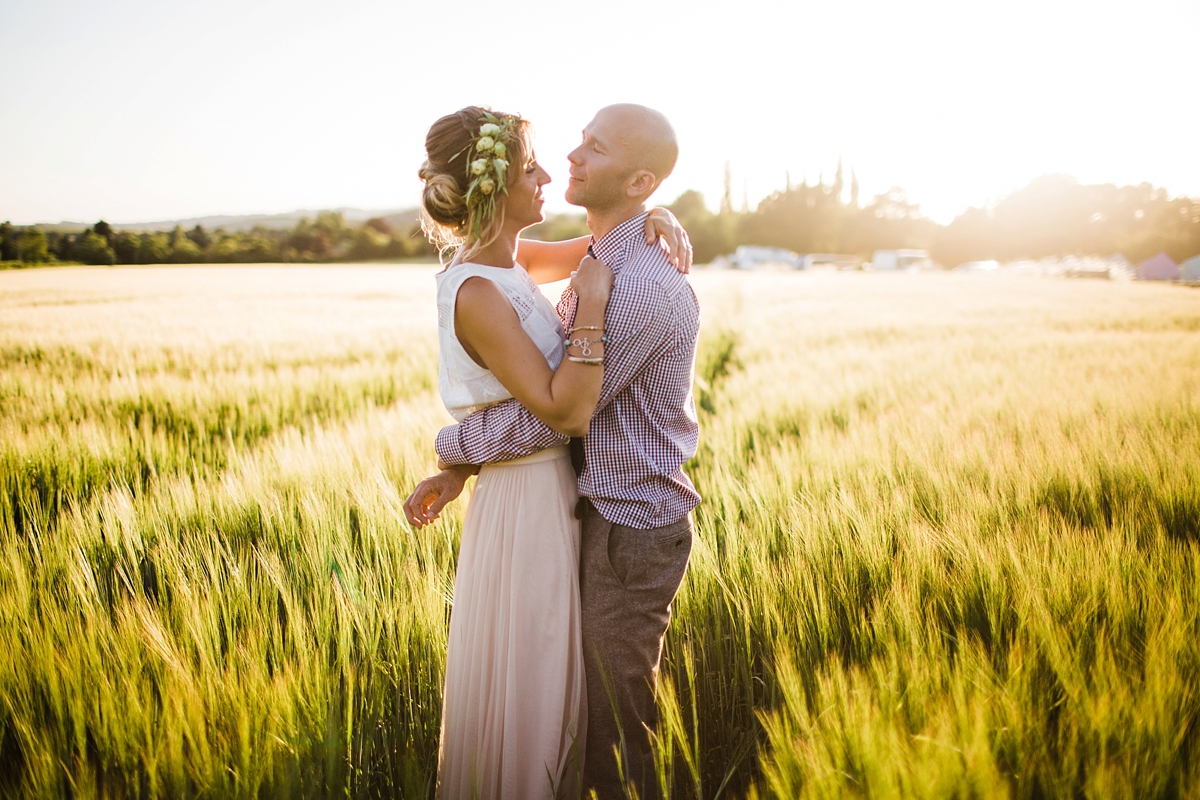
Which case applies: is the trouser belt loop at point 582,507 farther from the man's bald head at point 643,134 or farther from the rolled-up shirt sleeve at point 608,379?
the man's bald head at point 643,134

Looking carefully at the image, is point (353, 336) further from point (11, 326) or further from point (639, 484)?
point (639, 484)

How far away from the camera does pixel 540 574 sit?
1384 millimetres

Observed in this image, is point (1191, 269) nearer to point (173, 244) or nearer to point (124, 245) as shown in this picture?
point (124, 245)

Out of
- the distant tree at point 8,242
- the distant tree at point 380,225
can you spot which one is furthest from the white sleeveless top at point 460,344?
the distant tree at point 380,225

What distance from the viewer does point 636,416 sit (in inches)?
52.4

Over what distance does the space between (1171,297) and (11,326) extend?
18.8m

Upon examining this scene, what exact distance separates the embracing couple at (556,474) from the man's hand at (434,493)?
88 millimetres

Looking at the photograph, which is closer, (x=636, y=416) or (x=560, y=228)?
(x=636, y=416)

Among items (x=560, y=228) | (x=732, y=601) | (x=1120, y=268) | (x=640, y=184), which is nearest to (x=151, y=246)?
(x=640, y=184)

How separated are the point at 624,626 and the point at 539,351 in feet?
2.07

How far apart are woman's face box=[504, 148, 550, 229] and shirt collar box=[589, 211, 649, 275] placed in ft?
0.74

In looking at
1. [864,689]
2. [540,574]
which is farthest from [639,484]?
[864,689]

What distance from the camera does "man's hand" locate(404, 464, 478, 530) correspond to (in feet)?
4.98

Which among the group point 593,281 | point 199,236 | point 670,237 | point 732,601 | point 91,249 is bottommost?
point 732,601
